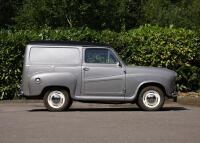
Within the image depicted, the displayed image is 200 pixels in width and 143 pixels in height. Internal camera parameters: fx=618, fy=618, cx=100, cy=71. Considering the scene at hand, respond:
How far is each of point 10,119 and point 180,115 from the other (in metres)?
4.27

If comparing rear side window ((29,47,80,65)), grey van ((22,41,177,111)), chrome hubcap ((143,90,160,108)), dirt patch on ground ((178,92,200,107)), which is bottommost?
dirt patch on ground ((178,92,200,107))

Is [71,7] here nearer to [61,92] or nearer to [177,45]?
[177,45]

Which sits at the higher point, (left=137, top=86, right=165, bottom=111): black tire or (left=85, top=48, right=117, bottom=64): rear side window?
(left=85, top=48, right=117, bottom=64): rear side window

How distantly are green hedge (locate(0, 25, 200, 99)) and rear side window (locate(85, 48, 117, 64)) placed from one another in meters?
4.36

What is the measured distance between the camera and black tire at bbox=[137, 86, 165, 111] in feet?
55.3

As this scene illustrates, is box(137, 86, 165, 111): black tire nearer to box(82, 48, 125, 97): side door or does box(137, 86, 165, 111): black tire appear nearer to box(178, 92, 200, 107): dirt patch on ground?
box(82, 48, 125, 97): side door

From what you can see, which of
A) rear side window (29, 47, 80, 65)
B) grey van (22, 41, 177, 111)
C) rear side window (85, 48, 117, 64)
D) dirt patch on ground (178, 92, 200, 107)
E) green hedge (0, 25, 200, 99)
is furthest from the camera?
green hedge (0, 25, 200, 99)

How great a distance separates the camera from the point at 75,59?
16797mm

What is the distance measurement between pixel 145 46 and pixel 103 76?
515cm

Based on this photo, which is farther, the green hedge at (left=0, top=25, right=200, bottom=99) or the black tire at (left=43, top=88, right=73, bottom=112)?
the green hedge at (left=0, top=25, right=200, bottom=99)

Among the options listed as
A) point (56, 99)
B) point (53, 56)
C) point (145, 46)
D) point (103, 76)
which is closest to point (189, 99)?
point (145, 46)

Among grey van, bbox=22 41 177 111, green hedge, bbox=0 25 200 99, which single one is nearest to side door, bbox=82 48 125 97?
grey van, bbox=22 41 177 111

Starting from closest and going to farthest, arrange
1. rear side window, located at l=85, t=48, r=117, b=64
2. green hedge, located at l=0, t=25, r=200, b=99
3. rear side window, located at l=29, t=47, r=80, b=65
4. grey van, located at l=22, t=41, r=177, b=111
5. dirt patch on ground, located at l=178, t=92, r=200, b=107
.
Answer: grey van, located at l=22, t=41, r=177, b=111
rear side window, located at l=29, t=47, r=80, b=65
rear side window, located at l=85, t=48, r=117, b=64
dirt patch on ground, located at l=178, t=92, r=200, b=107
green hedge, located at l=0, t=25, r=200, b=99

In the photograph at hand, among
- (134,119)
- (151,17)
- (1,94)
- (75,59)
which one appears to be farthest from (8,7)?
(134,119)
